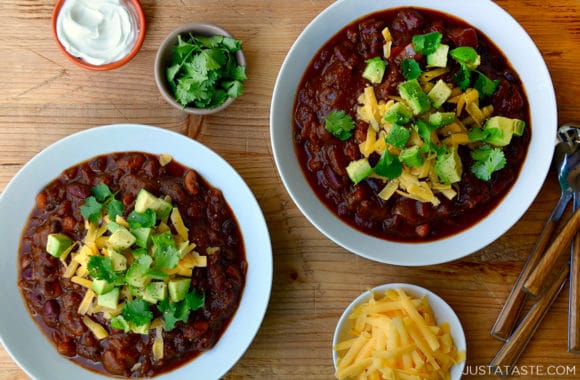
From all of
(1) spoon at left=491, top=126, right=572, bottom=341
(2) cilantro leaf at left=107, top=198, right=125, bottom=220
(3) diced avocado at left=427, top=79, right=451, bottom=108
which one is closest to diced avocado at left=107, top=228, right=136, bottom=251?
(2) cilantro leaf at left=107, top=198, right=125, bottom=220

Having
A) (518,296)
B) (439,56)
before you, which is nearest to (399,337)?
(518,296)

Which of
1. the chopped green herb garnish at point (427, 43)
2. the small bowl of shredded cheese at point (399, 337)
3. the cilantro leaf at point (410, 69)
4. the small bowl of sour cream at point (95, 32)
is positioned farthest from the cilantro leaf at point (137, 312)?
the chopped green herb garnish at point (427, 43)

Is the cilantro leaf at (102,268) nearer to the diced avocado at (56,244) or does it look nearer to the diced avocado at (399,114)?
the diced avocado at (56,244)

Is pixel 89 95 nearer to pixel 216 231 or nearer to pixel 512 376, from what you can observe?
pixel 216 231

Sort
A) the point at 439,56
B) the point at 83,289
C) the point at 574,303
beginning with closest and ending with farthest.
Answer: the point at 439,56 → the point at 83,289 → the point at 574,303

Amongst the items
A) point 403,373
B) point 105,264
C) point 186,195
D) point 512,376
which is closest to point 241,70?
point 186,195

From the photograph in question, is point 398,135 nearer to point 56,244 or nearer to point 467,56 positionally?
point 467,56

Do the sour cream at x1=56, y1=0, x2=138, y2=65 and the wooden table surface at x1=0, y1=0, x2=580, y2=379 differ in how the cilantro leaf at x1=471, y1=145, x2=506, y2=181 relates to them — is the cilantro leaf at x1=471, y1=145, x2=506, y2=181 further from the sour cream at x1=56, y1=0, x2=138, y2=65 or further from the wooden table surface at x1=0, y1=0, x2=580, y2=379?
the sour cream at x1=56, y1=0, x2=138, y2=65
